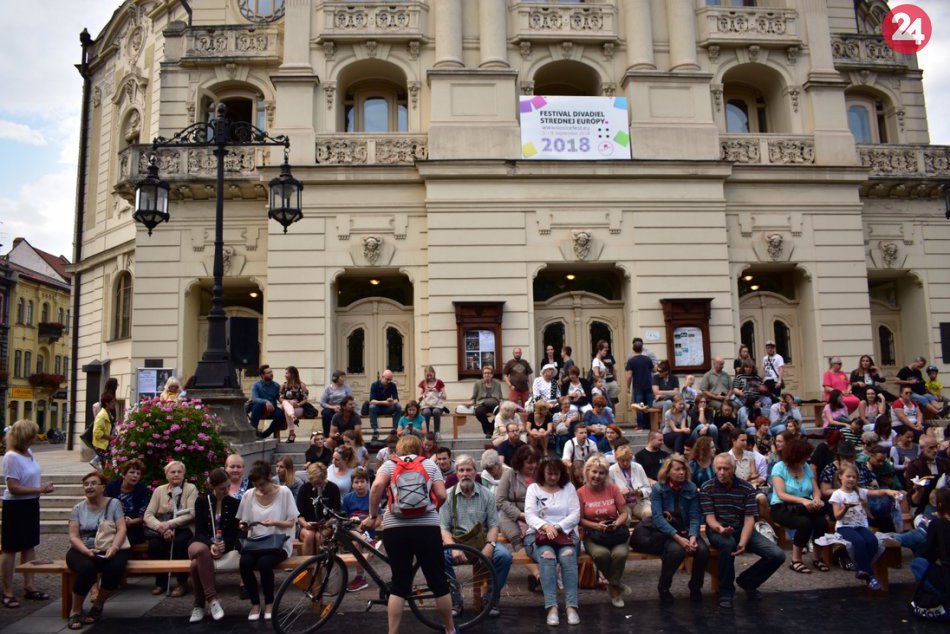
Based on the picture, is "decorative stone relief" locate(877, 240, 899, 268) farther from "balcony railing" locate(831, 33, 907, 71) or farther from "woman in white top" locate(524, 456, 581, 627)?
"woman in white top" locate(524, 456, 581, 627)

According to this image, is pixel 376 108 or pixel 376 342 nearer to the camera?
pixel 376 342

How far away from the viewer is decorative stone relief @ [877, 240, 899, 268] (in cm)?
2155

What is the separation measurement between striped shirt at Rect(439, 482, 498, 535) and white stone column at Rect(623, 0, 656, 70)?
1552cm

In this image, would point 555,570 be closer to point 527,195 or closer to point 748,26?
point 527,195

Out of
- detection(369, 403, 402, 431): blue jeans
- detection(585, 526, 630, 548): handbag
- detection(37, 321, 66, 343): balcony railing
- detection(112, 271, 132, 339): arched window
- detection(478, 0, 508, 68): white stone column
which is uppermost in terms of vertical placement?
detection(478, 0, 508, 68): white stone column

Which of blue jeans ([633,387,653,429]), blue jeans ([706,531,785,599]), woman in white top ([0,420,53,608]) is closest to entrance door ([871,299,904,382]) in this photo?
blue jeans ([633,387,653,429])

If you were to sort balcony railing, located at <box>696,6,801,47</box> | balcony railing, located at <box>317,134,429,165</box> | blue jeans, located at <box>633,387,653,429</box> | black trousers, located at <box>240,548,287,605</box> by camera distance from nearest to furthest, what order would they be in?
black trousers, located at <box>240,548,287,605</box> < blue jeans, located at <box>633,387,653,429</box> < balcony railing, located at <box>317,134,429,165</box> < balcony railing, located at <box>696,6,801,47</box>

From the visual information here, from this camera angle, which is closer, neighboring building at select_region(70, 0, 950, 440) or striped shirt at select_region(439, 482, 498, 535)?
striped shirt at select_region(439, 482, 498, 535)

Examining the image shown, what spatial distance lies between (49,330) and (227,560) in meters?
61.0

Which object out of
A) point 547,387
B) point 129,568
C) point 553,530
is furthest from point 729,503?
point 547,387

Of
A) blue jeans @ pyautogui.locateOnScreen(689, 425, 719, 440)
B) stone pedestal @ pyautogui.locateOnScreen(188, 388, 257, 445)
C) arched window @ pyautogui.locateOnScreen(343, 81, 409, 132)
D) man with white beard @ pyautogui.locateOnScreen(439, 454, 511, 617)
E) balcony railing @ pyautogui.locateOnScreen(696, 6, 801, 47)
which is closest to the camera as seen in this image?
man with white beard @ pyautogui.locateOnScreen(439, 454, 511, 617)

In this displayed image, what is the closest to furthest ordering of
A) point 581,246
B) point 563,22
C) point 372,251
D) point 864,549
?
point 864,549 → point 581,246 → point 372,251 → point 563,22

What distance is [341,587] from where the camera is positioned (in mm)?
7062

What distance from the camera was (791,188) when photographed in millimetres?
20203
